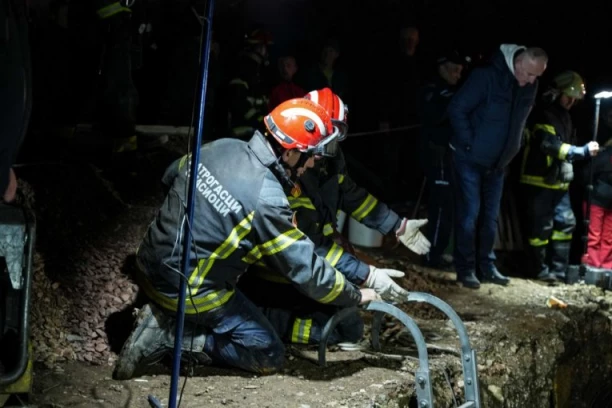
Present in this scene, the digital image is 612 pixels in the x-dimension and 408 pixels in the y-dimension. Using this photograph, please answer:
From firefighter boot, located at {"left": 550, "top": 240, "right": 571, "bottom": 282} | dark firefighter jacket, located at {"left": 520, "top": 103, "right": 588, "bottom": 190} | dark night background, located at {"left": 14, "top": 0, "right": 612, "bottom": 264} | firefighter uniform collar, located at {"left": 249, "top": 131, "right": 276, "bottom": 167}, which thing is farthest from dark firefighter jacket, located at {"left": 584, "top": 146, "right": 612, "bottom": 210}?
firefighter uniform collar, located at {"left": 249, "top": 131, "right": 276, "bottom": 167}

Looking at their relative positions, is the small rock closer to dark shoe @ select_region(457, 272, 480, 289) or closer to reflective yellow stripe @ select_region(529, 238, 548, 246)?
dark shoe @ select_region(457, 272, 480, 289)

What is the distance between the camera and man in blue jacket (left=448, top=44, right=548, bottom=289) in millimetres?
7348

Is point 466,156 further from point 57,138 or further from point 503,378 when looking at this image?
point 57,138

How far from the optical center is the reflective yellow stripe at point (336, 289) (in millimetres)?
4902

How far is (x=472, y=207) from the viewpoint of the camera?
25.1 feet

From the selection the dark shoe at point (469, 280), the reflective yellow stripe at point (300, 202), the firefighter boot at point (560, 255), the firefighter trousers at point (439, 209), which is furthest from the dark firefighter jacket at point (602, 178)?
the reflective yellow stripe at point (300, 202)

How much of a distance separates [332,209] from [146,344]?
1710 mm

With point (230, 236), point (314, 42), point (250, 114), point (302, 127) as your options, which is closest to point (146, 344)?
point (230, 236)

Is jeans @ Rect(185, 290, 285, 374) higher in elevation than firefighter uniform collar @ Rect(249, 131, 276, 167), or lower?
lower

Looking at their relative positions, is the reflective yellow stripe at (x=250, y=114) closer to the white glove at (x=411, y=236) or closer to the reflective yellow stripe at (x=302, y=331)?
the white glove at (x=411, y=236)

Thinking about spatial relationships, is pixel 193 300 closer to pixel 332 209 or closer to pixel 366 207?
pixel 332 209

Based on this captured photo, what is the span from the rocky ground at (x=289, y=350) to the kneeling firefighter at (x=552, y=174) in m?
0.49

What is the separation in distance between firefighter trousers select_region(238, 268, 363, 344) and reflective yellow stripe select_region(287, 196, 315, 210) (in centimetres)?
61

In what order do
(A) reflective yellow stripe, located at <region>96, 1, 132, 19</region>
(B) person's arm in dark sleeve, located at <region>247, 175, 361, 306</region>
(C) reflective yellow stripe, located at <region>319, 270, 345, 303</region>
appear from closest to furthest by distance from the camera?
1. (B) person's arm in dark sleeve, located at <region>247, 175, 361, 306</region>
2. (C) reflective yellow stripe, located at <region>319, 270, 345, 303</region>
3. (A) reflective yellow stripe, located at <region>96, 1, 132, 19</region>
